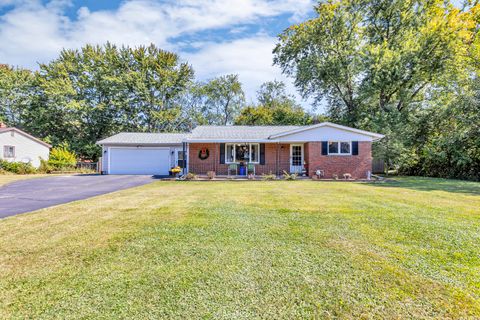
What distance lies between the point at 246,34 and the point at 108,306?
17.8 m

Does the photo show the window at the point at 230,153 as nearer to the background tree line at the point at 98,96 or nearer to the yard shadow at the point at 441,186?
the yard shadow at the point at 441,186

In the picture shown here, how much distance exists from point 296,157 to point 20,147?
82.8 feet

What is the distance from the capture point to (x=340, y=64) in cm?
2123

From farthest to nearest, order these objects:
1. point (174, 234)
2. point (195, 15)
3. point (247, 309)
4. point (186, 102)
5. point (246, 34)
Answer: point (186, 102) → point (246, 34) → point (195, 15) → point (174, 234) → point (247, 309)

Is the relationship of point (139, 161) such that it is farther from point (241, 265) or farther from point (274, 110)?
point (241, 265)

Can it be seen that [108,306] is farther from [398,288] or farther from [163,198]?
[163,198]

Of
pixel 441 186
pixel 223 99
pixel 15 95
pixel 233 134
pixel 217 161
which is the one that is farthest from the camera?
pixel 223 99

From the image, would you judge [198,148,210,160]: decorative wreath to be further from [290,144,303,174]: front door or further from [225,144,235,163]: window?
[290,144,303,174]: front door

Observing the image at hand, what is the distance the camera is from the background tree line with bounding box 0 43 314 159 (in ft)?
95.0

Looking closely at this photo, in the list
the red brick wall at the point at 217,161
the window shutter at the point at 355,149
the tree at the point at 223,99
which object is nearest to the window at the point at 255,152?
the red brick wall at the point at 217,161

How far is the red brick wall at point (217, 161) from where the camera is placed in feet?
57.9

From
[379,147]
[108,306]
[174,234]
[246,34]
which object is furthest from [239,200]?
[379,147]

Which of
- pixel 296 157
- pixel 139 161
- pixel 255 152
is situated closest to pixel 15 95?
pixel 139 161

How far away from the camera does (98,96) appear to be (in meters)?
30.8
